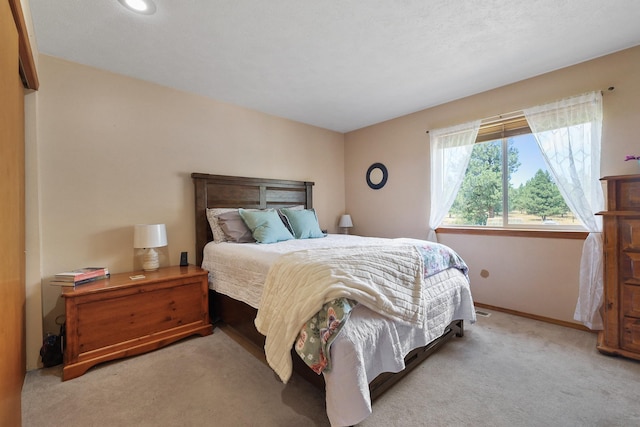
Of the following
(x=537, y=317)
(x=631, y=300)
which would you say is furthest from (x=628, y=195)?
(x=537, y=317)

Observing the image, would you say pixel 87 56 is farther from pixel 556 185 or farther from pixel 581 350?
pixel 581 350

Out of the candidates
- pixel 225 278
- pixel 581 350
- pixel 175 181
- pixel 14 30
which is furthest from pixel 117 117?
pixel 581 350

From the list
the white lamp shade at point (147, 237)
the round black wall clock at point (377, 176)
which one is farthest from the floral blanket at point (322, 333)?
the round black wall clock at point (377, 176)

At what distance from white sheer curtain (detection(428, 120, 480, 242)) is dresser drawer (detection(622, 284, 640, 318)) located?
1598 mm

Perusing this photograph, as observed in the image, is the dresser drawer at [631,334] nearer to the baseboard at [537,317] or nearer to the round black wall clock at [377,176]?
the baseboard at [537,317]

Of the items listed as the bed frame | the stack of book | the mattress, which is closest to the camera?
the mattress

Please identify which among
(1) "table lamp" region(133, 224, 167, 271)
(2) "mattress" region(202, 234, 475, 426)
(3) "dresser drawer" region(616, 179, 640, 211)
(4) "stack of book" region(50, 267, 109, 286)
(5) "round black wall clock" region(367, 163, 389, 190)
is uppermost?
(5) "round black wall clock" region(367, 163, 389, 190)

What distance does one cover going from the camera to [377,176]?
4.12 m

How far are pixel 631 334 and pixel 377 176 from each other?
9.64ft

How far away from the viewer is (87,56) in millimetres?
Result: 2266

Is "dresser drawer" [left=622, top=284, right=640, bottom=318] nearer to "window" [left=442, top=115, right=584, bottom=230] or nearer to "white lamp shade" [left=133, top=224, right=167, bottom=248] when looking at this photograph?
"window" [left=442, top=115, right=584, bottom=230]

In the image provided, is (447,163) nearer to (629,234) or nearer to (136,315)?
(629,234)

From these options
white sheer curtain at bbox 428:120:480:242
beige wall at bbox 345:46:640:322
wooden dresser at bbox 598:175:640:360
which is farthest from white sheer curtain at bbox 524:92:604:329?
white sheer curtain at bbox 428:120:480:242

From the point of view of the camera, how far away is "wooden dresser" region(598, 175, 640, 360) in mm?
1960
